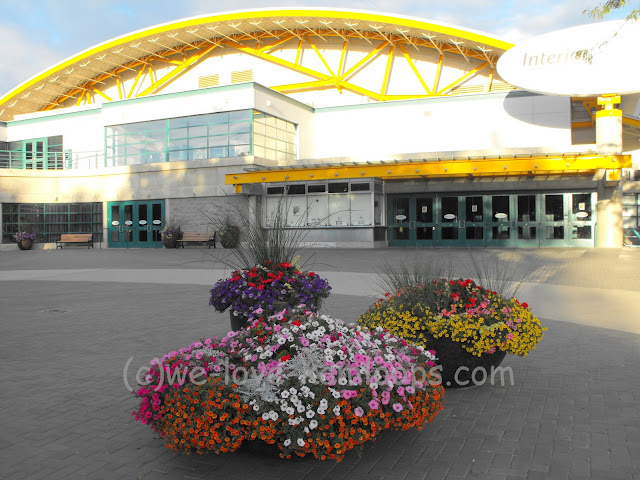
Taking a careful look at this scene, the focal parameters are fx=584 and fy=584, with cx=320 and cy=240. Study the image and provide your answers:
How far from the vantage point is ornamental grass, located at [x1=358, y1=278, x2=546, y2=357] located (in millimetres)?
4875

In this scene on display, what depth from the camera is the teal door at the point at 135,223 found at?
3372 cm

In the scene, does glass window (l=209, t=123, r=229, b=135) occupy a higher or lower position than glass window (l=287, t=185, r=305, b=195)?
higher

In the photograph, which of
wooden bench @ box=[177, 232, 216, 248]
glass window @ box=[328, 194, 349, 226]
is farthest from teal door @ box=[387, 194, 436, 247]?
wooden bench @ box=[177, 232, 216, 248]

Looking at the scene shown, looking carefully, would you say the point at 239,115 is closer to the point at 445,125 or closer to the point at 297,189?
the point at 297,189

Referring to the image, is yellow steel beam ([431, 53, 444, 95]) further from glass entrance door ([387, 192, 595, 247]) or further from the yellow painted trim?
the yellow painted trim

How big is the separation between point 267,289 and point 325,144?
101 ft

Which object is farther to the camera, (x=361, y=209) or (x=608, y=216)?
(x=361, y=209)

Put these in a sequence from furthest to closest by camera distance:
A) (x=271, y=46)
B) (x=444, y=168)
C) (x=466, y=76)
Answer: (x=271, y=46) < (x=466, y=76) < (x=444, y=168)

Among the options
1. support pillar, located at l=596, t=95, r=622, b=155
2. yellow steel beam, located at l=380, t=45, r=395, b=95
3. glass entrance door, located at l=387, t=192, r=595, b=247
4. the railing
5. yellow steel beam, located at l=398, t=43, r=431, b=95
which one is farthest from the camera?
yellow steel beam, located at l=380, t=45, r=395, b=95

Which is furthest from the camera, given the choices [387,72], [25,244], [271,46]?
[271,46]

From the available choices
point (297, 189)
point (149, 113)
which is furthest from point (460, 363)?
point (149, 113)

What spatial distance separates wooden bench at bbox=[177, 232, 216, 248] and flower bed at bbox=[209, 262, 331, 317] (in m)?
24.7

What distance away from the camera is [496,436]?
4.02m

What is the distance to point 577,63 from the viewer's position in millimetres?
26062
